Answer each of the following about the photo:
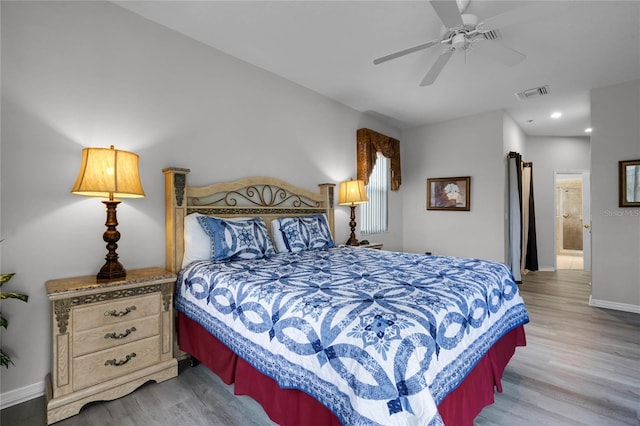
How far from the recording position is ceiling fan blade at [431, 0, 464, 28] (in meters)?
1.85

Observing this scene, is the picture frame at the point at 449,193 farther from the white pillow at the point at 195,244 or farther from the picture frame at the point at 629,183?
the white pillow at the point at 195,244

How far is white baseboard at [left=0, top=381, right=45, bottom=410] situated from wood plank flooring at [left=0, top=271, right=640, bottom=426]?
0.12 feet

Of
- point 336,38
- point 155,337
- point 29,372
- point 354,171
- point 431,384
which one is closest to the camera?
point 431,384

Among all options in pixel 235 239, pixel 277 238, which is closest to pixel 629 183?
pixel 277 238

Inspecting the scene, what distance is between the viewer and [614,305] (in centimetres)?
370

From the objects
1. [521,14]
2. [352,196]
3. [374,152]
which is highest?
[521,14]

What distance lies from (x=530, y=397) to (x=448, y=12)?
2.52 metres

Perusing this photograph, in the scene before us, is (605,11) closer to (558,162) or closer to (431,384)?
(431,384)

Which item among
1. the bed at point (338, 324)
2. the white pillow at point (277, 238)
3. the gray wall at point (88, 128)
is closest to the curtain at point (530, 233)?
the bed at point (338, 324)

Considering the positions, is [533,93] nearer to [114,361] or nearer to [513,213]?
[513,213]

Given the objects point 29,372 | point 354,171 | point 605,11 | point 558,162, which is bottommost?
point 29,372

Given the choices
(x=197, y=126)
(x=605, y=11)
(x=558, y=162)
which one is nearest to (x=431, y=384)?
(x=197, y=126)

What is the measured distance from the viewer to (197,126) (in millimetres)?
2807

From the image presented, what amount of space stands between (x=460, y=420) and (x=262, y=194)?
2575 millimetres
